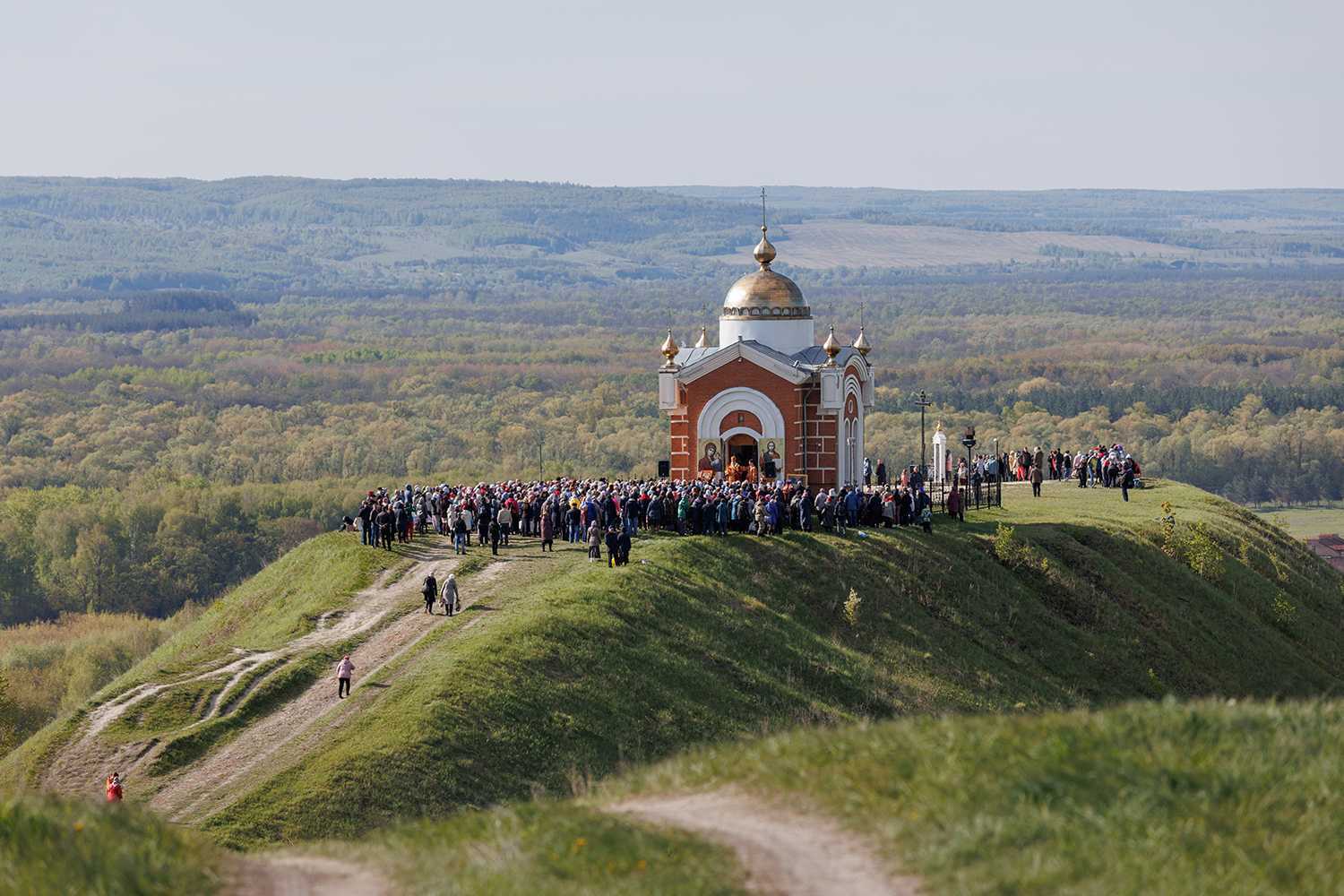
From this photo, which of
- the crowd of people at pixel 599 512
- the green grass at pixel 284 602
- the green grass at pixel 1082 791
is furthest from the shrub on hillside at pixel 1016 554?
the green grass at pixel 1082 791

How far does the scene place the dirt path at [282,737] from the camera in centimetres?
2669

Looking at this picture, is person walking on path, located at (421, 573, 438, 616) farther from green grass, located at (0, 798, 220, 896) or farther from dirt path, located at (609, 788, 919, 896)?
green grass, located at (0, 798, 220, 896)

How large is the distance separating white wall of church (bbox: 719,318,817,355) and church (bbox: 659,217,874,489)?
22mm

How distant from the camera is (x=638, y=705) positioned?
31500mm

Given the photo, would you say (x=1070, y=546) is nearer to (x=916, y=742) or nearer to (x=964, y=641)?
(x=964, y=641)

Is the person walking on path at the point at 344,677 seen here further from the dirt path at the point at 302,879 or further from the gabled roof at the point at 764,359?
the gabled roof at the point at 764,359

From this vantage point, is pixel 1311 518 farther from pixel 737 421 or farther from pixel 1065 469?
pixel 737 421

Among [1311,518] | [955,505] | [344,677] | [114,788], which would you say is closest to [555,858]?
[114,788]

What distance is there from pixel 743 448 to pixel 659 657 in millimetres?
16098

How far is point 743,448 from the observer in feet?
161

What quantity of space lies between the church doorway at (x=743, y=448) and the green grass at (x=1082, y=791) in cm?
2869

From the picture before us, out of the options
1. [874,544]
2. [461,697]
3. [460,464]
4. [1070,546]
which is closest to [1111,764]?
[461,697]

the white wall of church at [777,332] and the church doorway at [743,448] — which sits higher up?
→ the white wall of church at [777,332]

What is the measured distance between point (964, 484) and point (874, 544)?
33.9 ft
